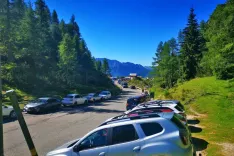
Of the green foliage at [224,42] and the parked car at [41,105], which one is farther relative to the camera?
the green foliage at [224,42]

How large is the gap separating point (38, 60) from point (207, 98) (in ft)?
131

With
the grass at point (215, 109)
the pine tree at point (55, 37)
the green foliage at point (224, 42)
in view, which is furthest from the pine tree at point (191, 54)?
the pine tree at point (55, 37)

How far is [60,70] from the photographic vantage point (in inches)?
2237

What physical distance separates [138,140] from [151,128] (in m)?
0.49

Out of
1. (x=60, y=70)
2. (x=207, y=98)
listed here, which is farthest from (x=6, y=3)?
(x=207, y=98)

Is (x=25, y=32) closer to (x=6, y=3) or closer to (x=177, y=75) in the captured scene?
(x=6, y=3)

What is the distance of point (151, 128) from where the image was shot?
6.16 m

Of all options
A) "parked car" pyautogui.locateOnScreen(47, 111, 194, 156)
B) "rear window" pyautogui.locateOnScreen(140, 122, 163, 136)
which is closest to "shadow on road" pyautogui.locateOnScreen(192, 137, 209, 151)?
"parked car" pyautogui.locateOnScreen(47, 111, 194, 156)

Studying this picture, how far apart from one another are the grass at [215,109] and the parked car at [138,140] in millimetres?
3753

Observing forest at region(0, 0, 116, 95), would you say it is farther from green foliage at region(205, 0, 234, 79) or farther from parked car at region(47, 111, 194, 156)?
parked car at region(47, 111, 194, 156)

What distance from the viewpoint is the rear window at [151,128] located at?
6082 mm

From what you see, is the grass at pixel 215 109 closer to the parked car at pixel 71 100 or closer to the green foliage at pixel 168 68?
the parked car at pixel 71 100

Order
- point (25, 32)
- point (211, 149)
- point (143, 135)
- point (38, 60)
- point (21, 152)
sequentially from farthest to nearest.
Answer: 1. point (38, 60)
2. point (25, 32)
3. point (21, 152)
4. point (211, 149)
5. point (143, 135)

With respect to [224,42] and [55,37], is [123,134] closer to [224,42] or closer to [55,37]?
[224,42]
